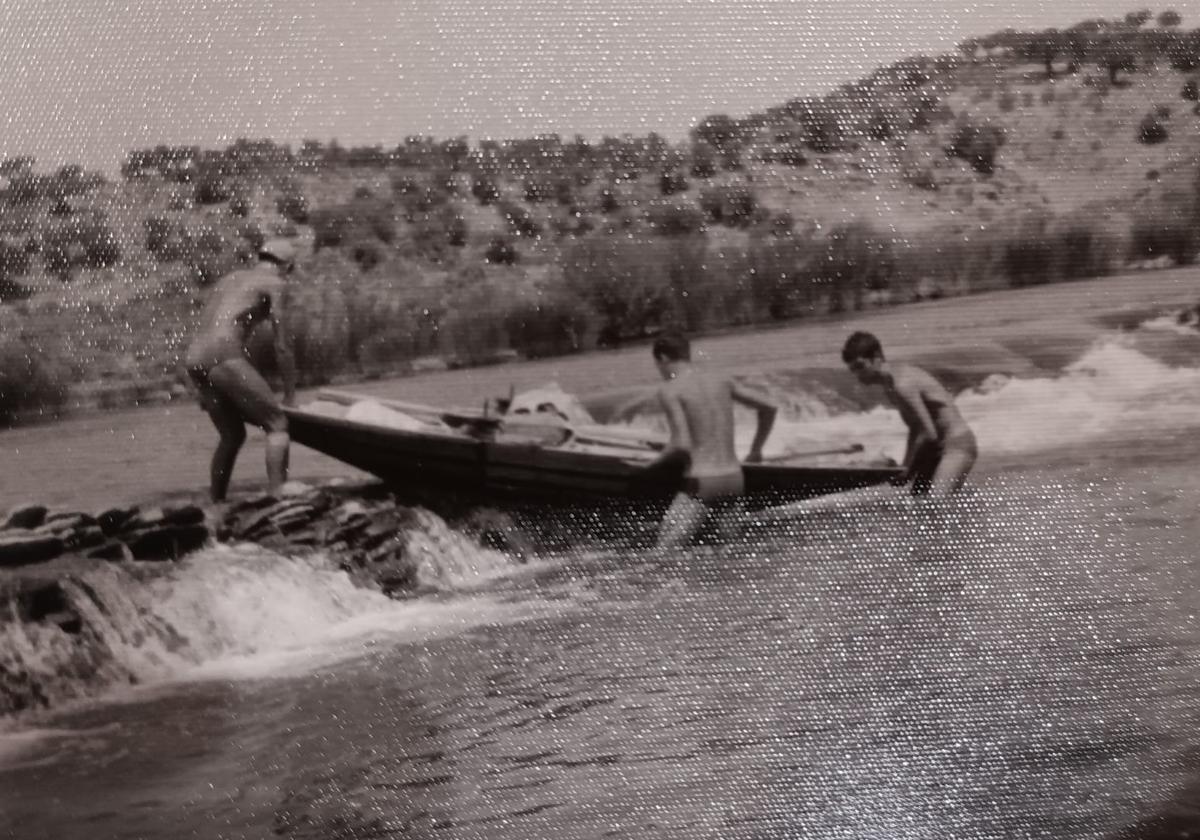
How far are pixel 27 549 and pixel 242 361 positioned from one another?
0.28 metres

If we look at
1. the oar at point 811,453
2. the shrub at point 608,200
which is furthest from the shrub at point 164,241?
the oar at point 811,453

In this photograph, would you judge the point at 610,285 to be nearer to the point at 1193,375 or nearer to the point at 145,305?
the point at 145,305

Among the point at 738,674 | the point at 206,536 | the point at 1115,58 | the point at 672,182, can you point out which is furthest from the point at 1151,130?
the point at 206,536

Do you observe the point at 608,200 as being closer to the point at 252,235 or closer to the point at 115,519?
the point at 252,235

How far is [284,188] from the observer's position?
1.22m

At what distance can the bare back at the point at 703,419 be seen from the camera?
123 cm

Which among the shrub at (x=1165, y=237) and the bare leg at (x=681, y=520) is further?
the shrub at (x=1165, y=237)

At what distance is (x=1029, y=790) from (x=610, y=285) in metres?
0.71

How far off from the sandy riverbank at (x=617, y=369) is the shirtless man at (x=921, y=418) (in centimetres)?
2

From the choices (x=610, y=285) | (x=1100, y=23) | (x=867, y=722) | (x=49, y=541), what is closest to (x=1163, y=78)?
(x=1100, y=23)

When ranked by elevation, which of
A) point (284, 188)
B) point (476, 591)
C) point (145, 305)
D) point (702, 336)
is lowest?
point (476, 591)

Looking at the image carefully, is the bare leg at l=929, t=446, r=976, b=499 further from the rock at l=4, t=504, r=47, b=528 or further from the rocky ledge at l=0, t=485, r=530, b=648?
the rock at l=4, t=504, r=47, b=528

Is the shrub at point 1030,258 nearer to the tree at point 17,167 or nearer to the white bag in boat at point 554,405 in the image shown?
the white bag in boat at point 554,405

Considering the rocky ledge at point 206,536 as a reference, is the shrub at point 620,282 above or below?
above
